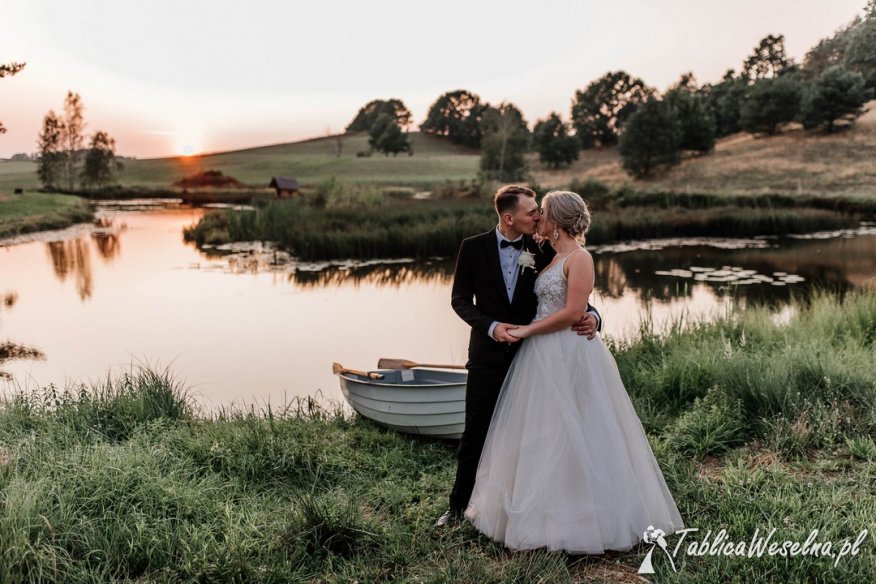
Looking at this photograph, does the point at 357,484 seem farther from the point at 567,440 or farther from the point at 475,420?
the point at 567,440

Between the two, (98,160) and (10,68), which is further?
(98,160)

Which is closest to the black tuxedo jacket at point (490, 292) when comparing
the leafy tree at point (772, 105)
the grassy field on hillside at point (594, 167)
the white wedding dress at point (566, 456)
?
the white wedding dress at point (566, 456)

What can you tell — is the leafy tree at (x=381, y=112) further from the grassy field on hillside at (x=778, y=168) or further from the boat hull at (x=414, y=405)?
the boat hull at (x=414, y=405)

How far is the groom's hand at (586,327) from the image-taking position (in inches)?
146

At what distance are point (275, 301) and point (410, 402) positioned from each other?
9514 mm

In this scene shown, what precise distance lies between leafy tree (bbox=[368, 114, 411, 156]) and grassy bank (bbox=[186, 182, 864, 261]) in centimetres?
3918

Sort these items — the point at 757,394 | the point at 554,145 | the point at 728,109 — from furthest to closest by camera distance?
1. the point at 728,109
2. the point at 554,145
3. the point at 757,394

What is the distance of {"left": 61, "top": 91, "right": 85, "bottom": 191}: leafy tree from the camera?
50906 mm

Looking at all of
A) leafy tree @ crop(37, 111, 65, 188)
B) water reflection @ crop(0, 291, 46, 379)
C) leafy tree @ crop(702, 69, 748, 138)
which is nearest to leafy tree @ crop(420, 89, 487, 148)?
leafy tree @ crop(702, 69, 748, 138)

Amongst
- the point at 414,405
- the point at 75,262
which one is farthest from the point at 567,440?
the point at 75,262

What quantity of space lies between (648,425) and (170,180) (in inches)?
2537

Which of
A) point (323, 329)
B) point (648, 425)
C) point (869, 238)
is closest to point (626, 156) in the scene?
point (869, 238)

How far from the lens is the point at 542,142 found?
186 ft

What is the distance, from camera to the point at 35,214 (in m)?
29.8
